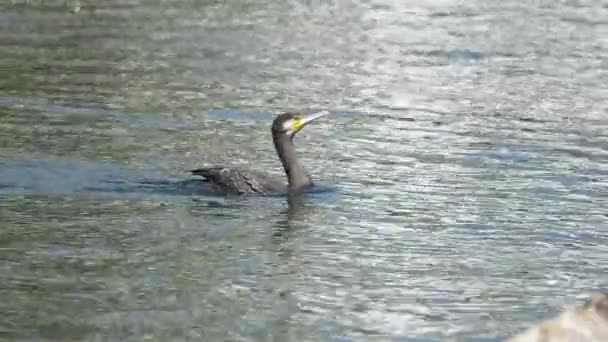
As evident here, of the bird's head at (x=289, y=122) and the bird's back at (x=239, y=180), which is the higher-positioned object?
the bird's head at (x=289, y=122)

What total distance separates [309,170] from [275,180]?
1.40 metres

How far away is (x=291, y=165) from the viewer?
19.5m

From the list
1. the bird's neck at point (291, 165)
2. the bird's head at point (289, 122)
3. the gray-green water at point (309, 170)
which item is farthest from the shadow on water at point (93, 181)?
the bird's head at point (289, 122)

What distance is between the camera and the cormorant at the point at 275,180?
745 inches

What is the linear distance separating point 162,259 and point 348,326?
9.16 ft

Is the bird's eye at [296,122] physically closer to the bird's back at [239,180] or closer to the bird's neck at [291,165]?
the bird's neck at [291,165]

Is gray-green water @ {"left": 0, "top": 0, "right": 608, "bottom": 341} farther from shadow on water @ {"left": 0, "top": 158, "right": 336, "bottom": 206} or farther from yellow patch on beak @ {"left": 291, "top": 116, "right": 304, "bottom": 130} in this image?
yellow patch on beak @ {"left": 291, "top": 116, "right": 304, "bottom": 130}

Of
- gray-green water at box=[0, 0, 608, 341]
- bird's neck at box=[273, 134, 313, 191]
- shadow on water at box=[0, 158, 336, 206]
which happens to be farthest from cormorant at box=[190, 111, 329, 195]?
gray-green water at box=[0, 0, 608, 341]

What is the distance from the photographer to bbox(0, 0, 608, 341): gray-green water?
13.8m

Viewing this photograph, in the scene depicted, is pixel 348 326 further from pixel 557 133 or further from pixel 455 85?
pixel 455 85

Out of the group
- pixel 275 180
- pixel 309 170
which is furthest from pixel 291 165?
pixel 309 170

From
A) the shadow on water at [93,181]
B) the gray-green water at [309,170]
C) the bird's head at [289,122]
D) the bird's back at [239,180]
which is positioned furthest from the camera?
the bird's head at [289,122]

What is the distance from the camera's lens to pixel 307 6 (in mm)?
38438

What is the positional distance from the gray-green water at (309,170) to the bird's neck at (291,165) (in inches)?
13.0
